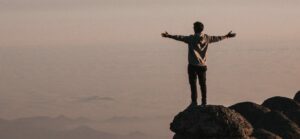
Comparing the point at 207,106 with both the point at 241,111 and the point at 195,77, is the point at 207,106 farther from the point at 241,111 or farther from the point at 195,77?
the point at 241,111

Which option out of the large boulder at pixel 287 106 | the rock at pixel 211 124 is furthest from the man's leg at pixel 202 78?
the large boulder at pixel 287 106

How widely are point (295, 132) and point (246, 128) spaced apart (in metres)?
13.9

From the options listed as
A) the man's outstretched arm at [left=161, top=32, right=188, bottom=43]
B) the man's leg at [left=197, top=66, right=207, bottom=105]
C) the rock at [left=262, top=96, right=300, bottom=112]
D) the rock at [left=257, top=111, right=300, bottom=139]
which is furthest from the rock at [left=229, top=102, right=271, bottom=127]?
the man's outstretched arm at [left=161, top=32, right=188, bottom=43]

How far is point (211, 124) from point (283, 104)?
21.4 m

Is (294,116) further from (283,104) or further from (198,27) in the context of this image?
(198,27)

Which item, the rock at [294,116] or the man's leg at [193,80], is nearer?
the man's leg at [193,80]

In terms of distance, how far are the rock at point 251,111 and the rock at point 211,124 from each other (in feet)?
44.3

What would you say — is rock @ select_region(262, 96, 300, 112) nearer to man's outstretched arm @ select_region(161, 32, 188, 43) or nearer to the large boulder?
the large boulder

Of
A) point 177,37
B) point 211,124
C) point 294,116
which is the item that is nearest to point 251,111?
point 294,116

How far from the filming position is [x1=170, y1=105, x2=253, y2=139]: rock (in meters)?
32.0

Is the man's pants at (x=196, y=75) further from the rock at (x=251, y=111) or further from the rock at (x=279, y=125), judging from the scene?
the rock at (x=279, y=125)

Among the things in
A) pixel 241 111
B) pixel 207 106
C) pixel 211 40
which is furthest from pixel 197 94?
pixel 241 111

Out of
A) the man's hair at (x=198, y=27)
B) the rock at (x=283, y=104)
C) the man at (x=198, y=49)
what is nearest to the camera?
the man at (x=198, y=49)

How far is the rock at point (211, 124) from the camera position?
105 ft
